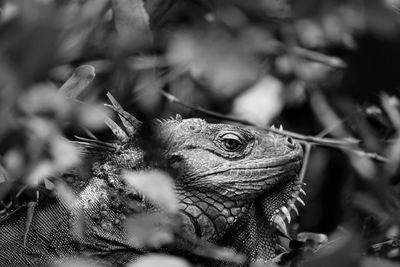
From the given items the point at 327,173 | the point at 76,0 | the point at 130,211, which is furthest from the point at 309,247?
the point at 327,173

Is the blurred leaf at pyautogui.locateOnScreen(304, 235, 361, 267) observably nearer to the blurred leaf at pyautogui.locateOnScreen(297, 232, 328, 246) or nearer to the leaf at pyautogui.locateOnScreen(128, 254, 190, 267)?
the leaf at pyautogui.locateOnScreen(128, 254, 190, 267)

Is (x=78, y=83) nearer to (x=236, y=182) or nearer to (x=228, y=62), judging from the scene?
(x=236, y=182)

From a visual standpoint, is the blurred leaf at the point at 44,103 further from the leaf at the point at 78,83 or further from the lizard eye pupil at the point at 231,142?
the lizard eye pupil at the point at 231,142

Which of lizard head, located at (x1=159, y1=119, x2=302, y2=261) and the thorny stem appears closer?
lizard head, located at (x1=159, y1=119, x2=302, y2=261)

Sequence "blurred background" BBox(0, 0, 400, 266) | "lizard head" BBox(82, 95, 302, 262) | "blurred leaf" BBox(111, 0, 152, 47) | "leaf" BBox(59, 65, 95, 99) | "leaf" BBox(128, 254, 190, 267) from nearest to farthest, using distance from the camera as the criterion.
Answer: "blurred background" BBox(0, 0, 400, 266) → "leaf" BBox(128, 254, 190, 267) → "leaf" BBox(59, 65, 95, 99) → "blurred leaf" BBox(111, 0, 152, 47) → "lizard head" BBox(82, 95, 302, 262)

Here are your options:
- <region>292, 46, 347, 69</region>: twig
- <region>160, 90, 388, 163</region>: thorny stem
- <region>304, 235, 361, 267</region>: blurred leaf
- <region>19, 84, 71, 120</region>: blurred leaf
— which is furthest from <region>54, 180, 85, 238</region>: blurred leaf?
<region>304, 235, 361, 267</region>: blurred leaf

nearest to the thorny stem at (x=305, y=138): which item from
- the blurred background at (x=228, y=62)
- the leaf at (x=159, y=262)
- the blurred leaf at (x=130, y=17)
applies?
the blurred leaf at (x=130, y=17)

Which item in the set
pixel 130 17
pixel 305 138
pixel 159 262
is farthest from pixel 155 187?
pixel 305 138
